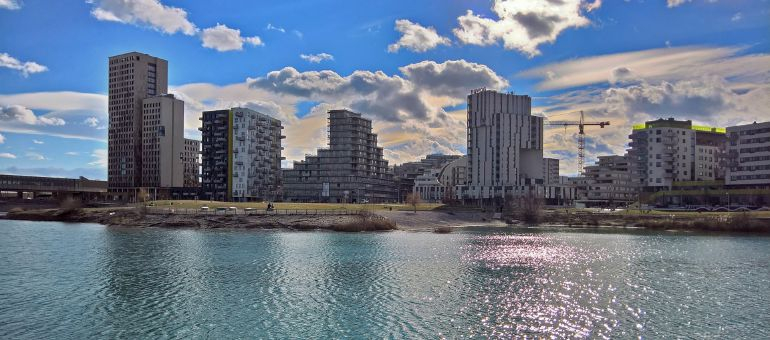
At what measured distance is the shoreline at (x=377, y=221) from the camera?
123 meters

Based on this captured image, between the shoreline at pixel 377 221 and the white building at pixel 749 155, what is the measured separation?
60.1 metres

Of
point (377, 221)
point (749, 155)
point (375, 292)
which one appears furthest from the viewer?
point (749, 155)

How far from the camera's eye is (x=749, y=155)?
183m

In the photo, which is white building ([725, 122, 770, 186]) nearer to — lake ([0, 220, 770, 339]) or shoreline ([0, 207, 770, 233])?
shoreline ([0, 207, 770, 233])

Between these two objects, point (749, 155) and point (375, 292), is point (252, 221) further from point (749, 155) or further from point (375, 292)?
point (749, 155)

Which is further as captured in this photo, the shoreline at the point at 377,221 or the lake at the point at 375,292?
the shoreline at the point at 377,221

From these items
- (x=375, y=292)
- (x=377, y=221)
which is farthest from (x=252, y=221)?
(x=375, y=292)

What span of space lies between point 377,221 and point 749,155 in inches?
5231

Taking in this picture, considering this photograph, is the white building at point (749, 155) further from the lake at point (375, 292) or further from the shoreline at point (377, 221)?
the lake at point (375, 292)

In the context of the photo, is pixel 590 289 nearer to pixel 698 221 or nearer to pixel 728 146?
pixel 698 221

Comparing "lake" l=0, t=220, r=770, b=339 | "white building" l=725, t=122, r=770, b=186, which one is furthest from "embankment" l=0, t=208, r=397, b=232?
"white building" l=725, t=122, r=770, b=186

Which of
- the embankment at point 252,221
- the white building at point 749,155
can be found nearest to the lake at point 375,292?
the embankment at point 252,221

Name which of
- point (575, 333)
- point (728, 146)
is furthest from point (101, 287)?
point (728, 146)

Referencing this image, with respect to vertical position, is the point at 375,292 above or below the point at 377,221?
below
